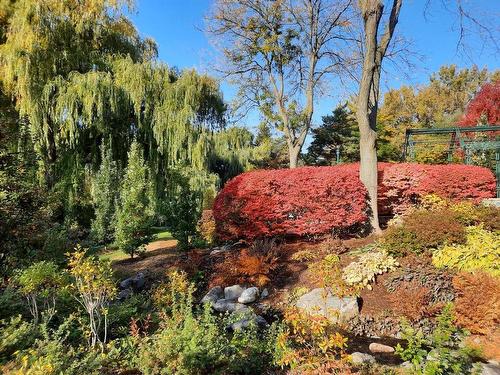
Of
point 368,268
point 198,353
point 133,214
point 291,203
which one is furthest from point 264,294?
point 133,214

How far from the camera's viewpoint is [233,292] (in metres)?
6.08

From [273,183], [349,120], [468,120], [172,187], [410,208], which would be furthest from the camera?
[349,120]

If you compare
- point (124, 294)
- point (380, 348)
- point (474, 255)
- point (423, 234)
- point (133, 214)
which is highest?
point (133, 214)

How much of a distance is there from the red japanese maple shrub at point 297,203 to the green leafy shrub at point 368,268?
5.38 feet

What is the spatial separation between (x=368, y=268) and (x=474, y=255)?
1.51 m

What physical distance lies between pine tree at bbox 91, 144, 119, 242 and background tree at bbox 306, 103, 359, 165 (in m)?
13.6

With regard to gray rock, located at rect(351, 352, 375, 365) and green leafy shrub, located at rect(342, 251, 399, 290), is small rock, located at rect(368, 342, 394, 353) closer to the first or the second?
gray rock, located at rect(351, 352, 375, 365)

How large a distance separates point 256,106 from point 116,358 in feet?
44.2

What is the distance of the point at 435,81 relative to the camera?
35.5 m

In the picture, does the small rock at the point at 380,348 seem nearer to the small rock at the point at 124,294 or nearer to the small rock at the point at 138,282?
the small rock at the point at 124,294

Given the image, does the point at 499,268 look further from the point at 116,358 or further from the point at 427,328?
the point at 116,358

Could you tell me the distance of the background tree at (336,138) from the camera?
20.4 m

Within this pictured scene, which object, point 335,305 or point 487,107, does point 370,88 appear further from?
point 487,107

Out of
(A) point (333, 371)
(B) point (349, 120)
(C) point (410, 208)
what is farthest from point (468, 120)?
(A) point (333, 371)
